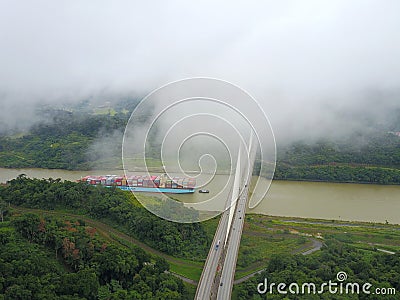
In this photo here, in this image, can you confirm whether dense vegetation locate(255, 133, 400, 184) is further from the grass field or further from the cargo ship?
the cargo ship

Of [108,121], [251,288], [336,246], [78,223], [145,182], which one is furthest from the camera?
[108,121]

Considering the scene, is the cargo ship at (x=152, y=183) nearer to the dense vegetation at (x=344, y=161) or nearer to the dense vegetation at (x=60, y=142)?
the dense vegetation at (x=60, y=142)

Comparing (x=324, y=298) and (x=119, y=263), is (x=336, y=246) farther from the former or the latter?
(x=119, y=263)

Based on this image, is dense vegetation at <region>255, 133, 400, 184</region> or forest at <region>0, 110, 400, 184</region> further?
forest at <region>0, 110, 400, 184</region>

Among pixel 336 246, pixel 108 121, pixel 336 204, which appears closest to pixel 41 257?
pixel 336 246

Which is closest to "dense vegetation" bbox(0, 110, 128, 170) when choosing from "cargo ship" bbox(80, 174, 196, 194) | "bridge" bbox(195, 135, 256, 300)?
"cargo ship" bbox(80, 174, 196, 194)

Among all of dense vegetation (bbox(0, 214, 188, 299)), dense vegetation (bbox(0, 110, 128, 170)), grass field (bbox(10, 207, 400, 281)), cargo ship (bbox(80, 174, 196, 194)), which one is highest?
dense vegetation (bbox(0, 110, 128, 170))
